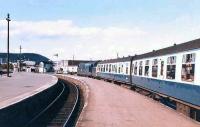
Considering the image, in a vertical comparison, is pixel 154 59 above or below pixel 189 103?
above

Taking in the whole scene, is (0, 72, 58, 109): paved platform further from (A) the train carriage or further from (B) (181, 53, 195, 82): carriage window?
(B) (181, 53, 195, 82): carriage window

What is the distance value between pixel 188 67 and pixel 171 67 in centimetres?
361

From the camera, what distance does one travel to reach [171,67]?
23078 mm

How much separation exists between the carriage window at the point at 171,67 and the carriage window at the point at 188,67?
1.83 metres

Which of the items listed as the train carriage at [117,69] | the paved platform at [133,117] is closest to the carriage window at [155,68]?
the paved platform at [133,117]

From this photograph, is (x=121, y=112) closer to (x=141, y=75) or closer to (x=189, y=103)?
(x=189, y=103)

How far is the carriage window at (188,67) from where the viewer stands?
61.8ft

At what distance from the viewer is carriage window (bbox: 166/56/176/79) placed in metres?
22.3

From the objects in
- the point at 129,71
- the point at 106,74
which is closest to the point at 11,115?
the point at 129,71

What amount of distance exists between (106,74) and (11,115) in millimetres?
44323

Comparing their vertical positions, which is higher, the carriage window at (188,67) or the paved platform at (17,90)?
the carriage window at (188,67)

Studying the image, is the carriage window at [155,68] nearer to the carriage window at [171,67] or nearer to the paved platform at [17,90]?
the carriage window at [171,67]

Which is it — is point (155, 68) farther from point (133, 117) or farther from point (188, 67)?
point (188, 67)

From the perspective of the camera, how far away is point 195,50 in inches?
736
